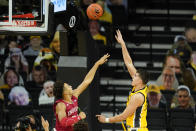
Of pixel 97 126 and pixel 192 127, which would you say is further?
pixel 192 127

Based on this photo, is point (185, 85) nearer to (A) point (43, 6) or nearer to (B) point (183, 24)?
(B) point (183, 24)

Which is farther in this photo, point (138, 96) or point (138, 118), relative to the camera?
point (138, 118)

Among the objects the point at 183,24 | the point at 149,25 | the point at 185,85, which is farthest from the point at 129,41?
the point at 185,85

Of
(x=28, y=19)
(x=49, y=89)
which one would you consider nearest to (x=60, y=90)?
(x=28, y=19)

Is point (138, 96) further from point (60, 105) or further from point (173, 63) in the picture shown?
point (173, 63)

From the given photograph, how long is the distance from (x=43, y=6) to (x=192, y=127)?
4517 millimetres

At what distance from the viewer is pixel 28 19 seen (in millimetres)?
11078

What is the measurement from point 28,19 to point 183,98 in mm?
4202

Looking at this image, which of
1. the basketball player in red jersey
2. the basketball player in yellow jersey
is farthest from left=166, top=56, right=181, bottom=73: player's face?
the basketball player in red jersey

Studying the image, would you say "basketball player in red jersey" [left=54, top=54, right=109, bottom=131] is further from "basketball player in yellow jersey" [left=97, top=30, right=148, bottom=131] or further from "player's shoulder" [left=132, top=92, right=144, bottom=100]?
"player's shoulder" [left=132, top=92, right=144, bottom=100]

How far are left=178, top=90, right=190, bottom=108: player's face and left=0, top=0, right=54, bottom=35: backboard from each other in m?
3.81

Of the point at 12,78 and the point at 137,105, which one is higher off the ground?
the point at 137,105

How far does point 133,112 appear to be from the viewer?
28.7ft

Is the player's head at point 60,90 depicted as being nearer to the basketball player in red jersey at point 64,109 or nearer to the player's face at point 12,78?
the basketball player in red jersey at point 64,109
